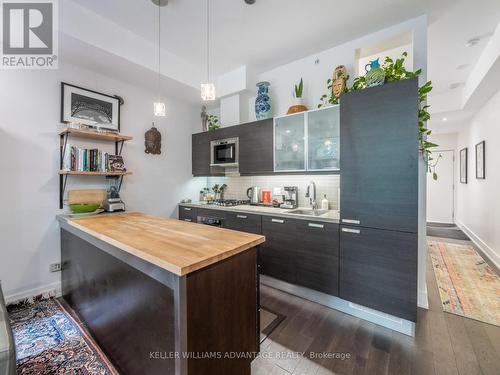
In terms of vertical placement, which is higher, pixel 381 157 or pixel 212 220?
pixel 381 157

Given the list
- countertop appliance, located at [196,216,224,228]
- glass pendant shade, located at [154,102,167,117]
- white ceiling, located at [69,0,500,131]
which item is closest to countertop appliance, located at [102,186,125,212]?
countertop appliance, located at [196,216,224,228]

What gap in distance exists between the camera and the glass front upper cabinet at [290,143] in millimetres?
2691

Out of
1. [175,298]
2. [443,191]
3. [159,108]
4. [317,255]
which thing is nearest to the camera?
[175,298]

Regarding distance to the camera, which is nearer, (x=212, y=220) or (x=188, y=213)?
(x=212, y=220)

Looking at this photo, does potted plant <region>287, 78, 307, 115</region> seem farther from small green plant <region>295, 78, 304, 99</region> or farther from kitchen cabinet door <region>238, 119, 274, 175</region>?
kitchen cabinet door <region>238, 119, 274, 175</region>

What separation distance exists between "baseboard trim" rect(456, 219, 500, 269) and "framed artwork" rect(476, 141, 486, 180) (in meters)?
1.16

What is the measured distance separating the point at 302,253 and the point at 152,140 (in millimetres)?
2635

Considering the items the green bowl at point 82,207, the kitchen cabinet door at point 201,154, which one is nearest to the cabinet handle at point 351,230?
the kitchen cabinet door at point 201,154

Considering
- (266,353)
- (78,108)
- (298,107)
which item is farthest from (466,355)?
(78,108)

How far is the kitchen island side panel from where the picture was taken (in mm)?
1114

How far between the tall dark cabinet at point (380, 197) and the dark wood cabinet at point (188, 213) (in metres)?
2.25

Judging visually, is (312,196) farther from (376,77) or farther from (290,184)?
(376,77)

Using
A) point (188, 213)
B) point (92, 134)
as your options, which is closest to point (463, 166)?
point (188, 213)

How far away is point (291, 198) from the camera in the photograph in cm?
299
